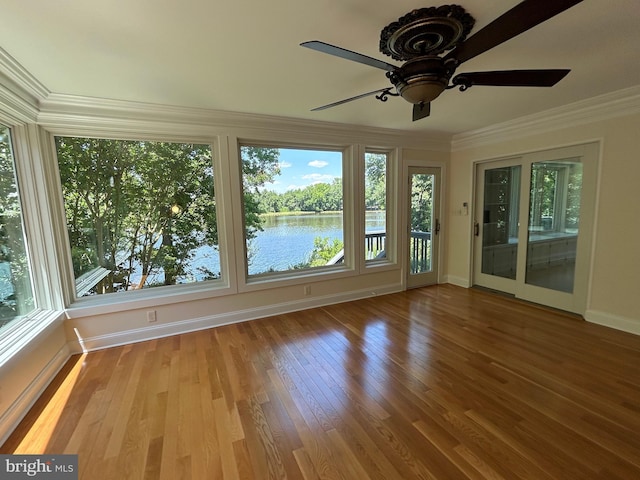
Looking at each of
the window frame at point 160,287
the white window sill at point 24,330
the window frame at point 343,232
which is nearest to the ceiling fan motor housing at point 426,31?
the window frame at point 343,232

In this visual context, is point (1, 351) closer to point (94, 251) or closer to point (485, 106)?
point (94, 251)

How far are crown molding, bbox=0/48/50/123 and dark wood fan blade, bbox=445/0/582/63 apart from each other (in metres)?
2.81

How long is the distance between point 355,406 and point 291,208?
8.18ft

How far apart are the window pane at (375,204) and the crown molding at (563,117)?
1.40m

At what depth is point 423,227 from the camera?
4660 millimetres

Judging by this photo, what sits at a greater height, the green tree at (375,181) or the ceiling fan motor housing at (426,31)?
the ceiling fan motor housing at (426,31)

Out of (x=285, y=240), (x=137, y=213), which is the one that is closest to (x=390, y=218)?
(x=285, y=240)

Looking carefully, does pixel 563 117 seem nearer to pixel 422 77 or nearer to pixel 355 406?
pixel 422 77

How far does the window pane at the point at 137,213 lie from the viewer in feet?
9.11

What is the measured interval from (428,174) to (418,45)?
10.3 ft

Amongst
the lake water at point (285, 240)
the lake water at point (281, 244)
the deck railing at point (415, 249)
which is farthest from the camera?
the deck railing at point (415, 249)

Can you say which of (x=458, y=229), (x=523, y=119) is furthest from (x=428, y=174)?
(x=523, y=119)

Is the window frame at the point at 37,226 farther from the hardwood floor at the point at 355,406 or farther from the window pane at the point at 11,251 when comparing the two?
the hardwood floor at the point at 355,406

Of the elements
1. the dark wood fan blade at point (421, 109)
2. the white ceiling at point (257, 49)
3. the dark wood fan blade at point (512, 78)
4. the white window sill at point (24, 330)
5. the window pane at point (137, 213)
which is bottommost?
the white window sill at point (24, 330)
